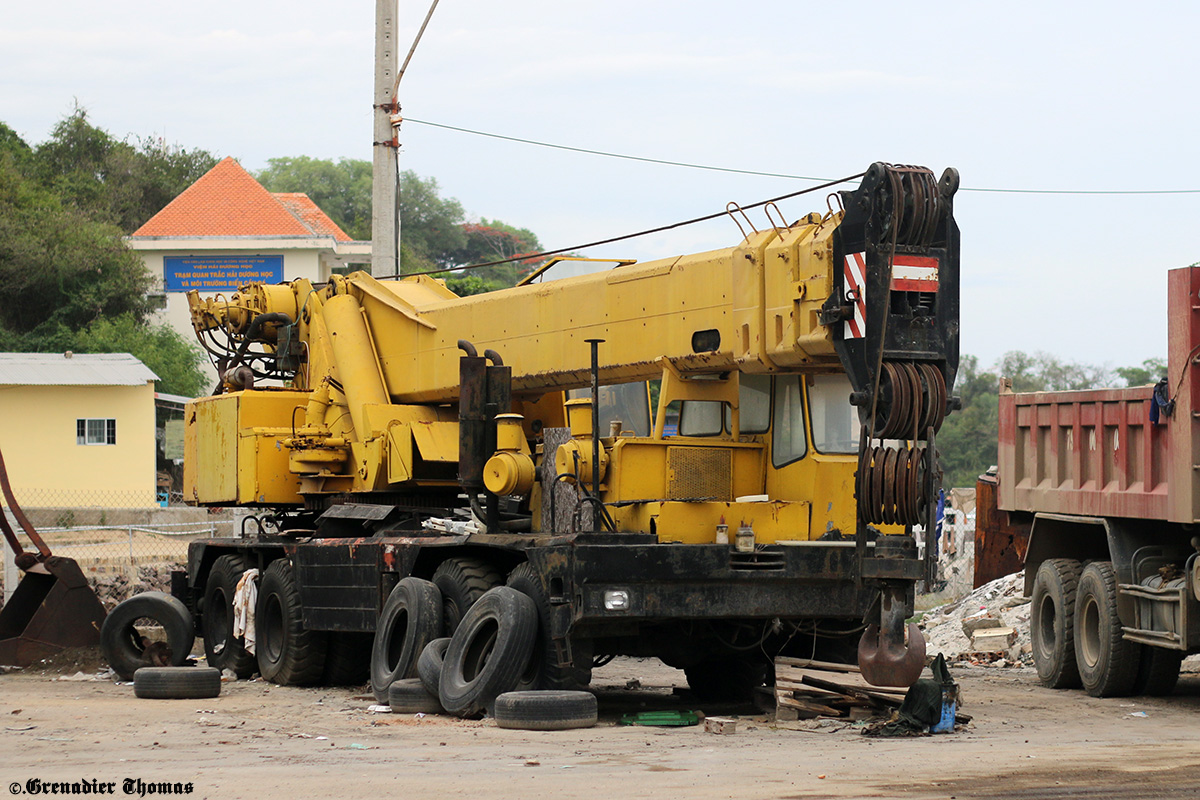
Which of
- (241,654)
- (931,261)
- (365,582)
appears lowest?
(241,654)

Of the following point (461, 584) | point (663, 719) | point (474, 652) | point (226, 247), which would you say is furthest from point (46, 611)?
point (226, 247)

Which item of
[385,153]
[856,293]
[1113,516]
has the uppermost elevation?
[385,153]

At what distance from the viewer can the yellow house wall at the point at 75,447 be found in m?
36.2

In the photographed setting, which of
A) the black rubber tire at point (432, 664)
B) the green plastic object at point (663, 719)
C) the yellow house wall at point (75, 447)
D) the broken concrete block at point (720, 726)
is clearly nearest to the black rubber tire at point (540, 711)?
the green plastic object at point (663, 719)

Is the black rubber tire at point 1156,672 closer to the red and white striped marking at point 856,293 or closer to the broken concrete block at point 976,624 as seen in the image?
the broken concrete block at point 976,624

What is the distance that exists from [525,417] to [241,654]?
4611 mm

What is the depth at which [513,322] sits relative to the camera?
12789 millimetres

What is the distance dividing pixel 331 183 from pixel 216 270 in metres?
46.4

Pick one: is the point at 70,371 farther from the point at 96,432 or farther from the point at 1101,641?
the point at 1101,641

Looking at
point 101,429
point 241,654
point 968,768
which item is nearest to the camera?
point 968,768

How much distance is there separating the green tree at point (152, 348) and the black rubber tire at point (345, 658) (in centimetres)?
2985

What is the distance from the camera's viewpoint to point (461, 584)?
11.9m

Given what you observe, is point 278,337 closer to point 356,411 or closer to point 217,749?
point 356,411

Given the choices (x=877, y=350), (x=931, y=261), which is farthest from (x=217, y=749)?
(x=931, y=261)
